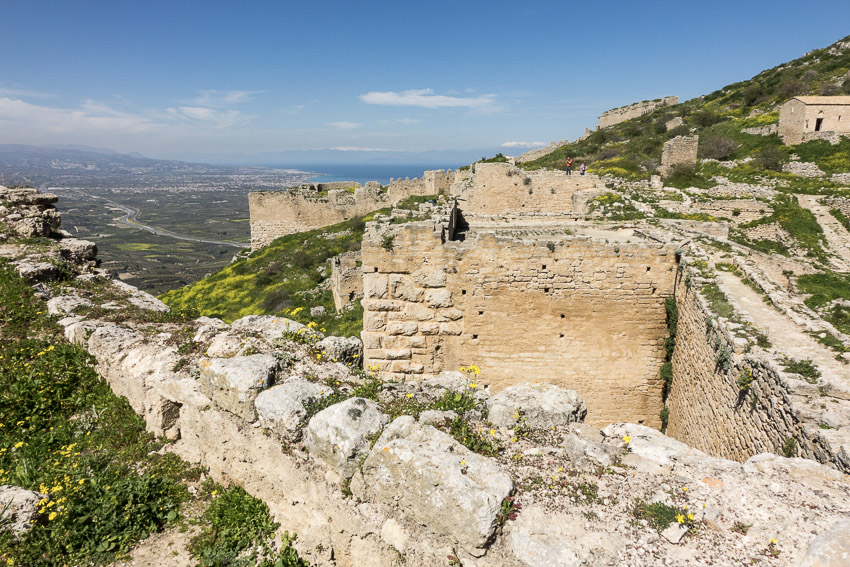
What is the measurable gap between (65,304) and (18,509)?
5.09m

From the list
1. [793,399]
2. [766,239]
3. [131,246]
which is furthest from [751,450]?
[131,246]

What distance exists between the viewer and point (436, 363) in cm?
812

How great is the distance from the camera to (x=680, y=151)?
24.1 metres

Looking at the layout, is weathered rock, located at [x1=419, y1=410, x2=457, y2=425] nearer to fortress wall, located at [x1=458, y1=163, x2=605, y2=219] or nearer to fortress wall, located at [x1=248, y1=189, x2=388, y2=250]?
fortress wall, located at [x1=458, y1=163, x2=605, y2=219]

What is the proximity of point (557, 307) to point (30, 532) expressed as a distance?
7.56m

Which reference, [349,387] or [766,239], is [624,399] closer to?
[349,387]

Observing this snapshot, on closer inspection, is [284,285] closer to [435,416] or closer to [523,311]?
[523,311]

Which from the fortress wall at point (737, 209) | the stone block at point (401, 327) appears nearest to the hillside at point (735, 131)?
the fortress wall at point (737, 209)

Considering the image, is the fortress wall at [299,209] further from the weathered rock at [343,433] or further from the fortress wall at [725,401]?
the weathered rock at [343,433]

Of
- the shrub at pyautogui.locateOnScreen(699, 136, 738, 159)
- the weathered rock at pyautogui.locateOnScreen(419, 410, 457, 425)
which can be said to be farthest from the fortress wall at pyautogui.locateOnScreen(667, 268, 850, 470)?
the shrub at pyautogui.locateOnScreen(699, 136, 738, 159)

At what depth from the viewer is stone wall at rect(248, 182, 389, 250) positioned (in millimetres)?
33844

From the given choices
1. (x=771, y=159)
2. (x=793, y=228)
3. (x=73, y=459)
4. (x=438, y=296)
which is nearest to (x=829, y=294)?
(x=793, y=228)

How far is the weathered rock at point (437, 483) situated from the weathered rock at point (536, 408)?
0.82m

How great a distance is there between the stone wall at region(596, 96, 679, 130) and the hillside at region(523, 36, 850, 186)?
2.57 metres
